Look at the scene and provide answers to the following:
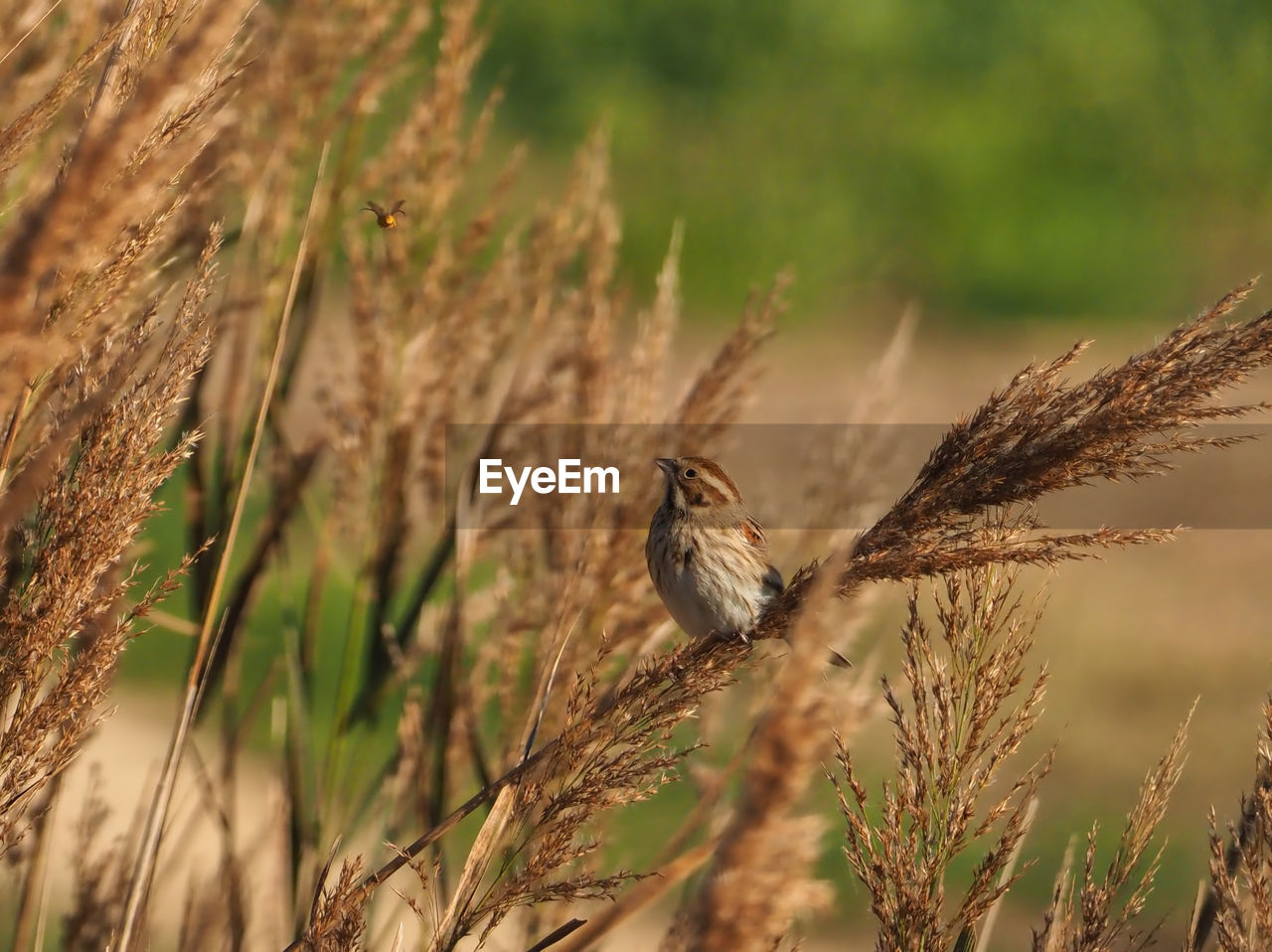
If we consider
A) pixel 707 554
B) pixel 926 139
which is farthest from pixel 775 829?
pixel 926 139

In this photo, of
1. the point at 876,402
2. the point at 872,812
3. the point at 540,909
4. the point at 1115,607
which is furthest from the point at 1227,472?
the point at 540,909

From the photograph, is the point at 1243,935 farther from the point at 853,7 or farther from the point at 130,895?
the point at 853,7

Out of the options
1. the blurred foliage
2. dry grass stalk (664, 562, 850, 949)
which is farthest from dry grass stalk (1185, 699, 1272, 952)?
the blurred foliage

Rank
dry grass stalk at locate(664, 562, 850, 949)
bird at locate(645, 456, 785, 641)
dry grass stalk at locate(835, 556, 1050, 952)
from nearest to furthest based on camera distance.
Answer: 1. dry grass stalk at locate(664, 562, 850, 949)
2. dry grass stalk at locate(835, 556, 1050, 952)
3. bird at locate(645, 456, 785, 641)

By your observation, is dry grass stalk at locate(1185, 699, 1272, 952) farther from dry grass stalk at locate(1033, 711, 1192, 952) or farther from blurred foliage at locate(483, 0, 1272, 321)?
blurred foliage at locate(483, 0, 1272, 321)

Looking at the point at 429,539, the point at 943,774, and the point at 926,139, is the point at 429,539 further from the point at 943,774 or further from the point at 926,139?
the point at 926,139
